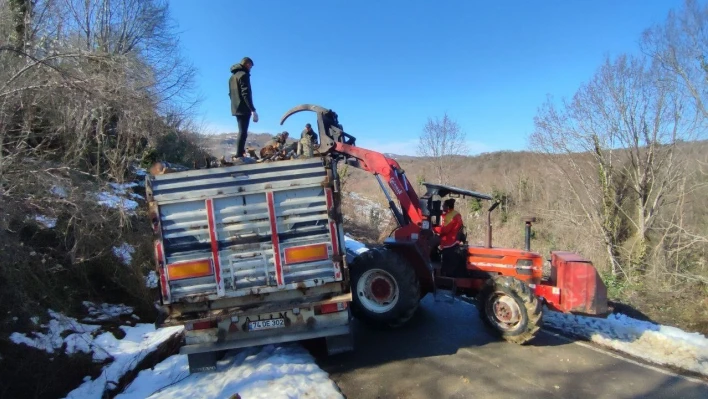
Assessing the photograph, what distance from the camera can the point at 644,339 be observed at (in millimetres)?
6230

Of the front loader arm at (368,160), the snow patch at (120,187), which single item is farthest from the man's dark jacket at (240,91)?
the snow patch at (120,187)

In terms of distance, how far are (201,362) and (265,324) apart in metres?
0.97

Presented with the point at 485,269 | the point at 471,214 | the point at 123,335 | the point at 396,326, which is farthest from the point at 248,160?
the point at 471,214

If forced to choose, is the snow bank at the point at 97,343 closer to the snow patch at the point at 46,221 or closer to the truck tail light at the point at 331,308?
the snow patch at the point at 46,221

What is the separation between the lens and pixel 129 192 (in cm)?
1190

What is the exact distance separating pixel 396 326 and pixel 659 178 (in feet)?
45.1

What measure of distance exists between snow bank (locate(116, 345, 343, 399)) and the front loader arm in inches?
110

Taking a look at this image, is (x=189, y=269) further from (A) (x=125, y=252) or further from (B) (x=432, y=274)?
(A) (x=125, y=252)

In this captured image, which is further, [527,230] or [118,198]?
[118,198]

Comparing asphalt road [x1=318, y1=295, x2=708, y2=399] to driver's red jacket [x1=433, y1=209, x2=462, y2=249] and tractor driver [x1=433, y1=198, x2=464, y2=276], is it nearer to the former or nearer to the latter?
tractor driver [x1=433, y1=198, x2=464, y2=276]

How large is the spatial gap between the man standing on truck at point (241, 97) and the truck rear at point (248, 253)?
220 centimetres

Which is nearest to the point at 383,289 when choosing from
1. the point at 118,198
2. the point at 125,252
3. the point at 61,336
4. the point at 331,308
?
the point at 331,308

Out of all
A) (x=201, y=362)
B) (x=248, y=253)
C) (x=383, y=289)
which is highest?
(x=248, y=253)

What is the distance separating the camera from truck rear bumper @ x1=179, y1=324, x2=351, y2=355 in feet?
17.1
